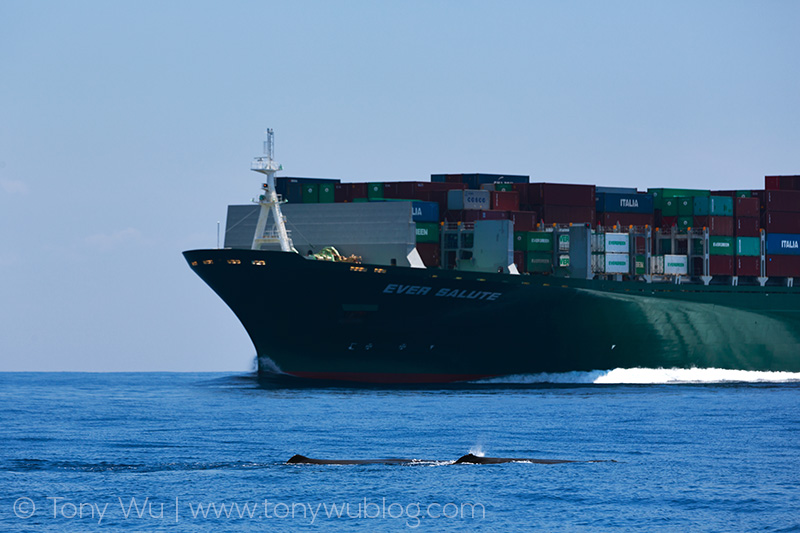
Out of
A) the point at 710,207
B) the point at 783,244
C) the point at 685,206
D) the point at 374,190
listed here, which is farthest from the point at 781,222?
the point at 374,190

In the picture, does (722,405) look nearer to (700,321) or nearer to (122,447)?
(700,321)

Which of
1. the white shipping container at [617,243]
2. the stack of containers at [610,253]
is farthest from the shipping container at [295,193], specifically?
the white shipping container at [617,243]

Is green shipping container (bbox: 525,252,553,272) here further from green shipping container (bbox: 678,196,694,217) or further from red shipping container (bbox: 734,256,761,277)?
red shipping container (bbox: 734,256,761,277)

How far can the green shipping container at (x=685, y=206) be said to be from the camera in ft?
241

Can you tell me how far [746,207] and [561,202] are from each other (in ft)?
43.6

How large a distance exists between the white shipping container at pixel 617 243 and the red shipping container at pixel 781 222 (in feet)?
37.9

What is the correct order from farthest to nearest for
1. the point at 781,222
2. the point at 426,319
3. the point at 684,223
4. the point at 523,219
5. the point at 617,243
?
the point at 781,222, the point at 684,223, the point at 617,243, the point at 523,219, the point at 426,319

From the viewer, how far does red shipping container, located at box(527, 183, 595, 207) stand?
2753 inches

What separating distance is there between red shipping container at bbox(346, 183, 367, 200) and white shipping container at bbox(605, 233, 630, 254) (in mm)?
14688

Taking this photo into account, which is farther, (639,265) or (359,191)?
(639,265)

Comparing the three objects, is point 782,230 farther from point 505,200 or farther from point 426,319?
point 426,319

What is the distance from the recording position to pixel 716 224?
7300 centimetres

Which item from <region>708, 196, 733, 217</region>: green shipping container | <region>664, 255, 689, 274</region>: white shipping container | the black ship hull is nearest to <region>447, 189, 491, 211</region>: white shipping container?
the black ship hull

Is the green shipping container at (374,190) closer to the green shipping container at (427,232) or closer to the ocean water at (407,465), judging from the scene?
the green shipping container at (427,232)
